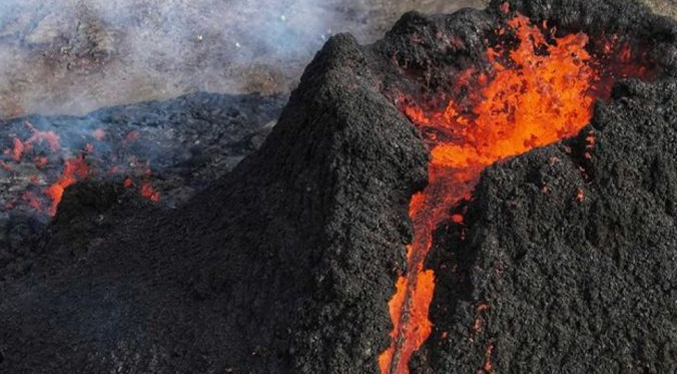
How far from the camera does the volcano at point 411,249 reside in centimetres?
377

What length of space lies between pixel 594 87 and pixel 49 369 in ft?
11.0

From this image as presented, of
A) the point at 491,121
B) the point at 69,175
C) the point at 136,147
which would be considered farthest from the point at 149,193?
the point at 491,121

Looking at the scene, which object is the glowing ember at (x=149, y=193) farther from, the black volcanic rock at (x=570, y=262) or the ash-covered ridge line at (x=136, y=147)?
the black volcanic rock at (x=570, y=262)

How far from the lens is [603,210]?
4.01 metres

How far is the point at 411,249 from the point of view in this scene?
4004mm

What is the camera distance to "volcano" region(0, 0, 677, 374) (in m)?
3.77

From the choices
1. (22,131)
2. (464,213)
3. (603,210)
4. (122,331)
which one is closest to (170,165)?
(22,131)

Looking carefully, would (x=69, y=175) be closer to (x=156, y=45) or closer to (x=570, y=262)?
(x=156, y=45)

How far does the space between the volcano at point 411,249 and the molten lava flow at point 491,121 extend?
12 millimetres

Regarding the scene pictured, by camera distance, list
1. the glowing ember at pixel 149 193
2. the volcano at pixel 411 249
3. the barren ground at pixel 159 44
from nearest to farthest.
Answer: the volcano at pixel 411 249
the glowing ember at pixel 149 193
the barren ground at pixel 159 44

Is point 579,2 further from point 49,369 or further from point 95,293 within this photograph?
point 49,369

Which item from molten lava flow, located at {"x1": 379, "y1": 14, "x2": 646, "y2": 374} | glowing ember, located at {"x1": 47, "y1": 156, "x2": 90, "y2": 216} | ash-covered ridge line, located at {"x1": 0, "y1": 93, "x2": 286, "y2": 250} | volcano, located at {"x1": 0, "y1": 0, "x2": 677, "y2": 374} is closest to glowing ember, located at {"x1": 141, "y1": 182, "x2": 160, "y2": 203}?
ash-covered ridge line, located at {"x1": 0, "y1": 93, "x2": 286, "y2": 250}

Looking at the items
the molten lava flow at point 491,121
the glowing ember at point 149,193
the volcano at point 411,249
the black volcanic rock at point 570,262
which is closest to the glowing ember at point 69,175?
the glowing ember at point 149,193

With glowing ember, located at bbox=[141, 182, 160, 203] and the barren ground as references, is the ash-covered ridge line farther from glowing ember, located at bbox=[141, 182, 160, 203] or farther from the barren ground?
the barren ground
